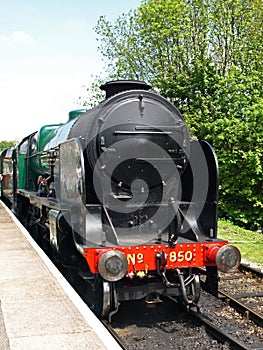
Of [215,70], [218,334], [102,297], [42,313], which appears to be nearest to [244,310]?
[218,334]

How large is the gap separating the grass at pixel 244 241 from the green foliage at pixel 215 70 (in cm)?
179

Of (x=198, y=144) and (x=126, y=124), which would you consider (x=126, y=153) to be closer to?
(x=126, y=124)

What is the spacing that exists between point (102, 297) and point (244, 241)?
6.49 m

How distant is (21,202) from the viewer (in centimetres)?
1197

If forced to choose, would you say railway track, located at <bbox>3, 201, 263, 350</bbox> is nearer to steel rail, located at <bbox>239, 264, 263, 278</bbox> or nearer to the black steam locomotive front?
the black steam locomotive front

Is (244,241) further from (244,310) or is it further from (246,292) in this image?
(244,310)

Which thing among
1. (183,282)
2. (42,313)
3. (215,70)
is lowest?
(42,313)

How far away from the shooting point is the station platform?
396cm

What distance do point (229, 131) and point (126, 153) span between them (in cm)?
911

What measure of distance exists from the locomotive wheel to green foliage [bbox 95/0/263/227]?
374 inches

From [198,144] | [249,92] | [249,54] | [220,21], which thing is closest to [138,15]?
[220,21]

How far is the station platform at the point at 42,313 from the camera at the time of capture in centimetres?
396

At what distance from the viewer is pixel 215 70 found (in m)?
16.6

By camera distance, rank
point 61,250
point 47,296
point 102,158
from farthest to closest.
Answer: point 61,250, point 102,158, point 47,296
